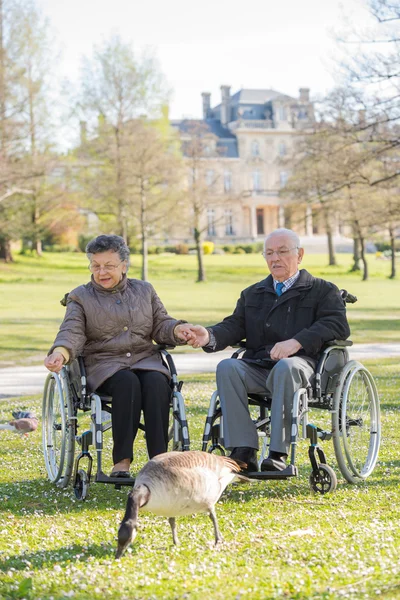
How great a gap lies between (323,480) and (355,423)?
0.50 m

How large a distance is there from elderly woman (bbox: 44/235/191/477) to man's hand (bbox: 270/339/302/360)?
0.59 meters

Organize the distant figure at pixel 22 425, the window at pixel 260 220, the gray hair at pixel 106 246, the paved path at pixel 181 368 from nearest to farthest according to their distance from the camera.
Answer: the gray hair at pixel 106 246 → the distant figure at pixel 22 425 → the paved path at pixel 181 368 → the window at pixel 260 220

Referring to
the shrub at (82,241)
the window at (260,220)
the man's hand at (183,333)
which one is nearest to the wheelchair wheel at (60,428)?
the man's hand at (183,333)

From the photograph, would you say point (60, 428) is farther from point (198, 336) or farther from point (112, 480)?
point (198, 336)

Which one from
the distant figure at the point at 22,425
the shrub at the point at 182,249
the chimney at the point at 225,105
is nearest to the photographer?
the distant figure at the point at 22,425

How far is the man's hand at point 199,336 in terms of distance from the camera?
223 inches

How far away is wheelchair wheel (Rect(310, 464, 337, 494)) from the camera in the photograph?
5.22 meters

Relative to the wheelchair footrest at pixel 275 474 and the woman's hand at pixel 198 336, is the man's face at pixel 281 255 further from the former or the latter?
the wheelchair footrest at pixel 275 474

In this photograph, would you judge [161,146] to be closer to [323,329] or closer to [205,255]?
[205,255]

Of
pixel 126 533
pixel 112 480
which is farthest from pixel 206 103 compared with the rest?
pixel 126 533

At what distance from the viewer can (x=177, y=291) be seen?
3594cm

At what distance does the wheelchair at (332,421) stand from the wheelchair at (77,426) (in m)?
0.21

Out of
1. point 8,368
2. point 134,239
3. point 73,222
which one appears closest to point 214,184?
point 134,239

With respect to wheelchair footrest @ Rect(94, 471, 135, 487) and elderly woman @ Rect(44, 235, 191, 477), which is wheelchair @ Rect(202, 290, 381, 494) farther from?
wheelchair footrest @ Rect(94, 471, 135, 487)
